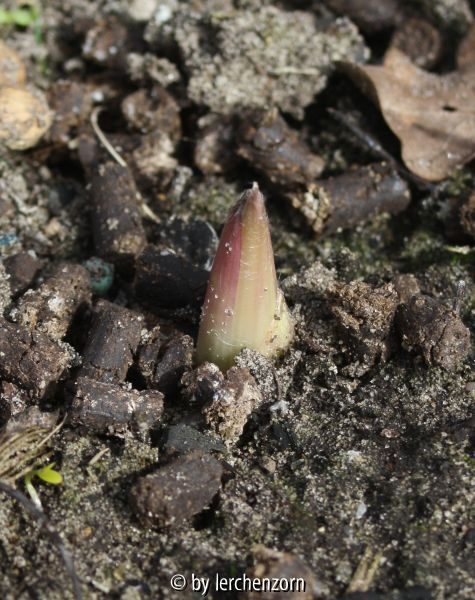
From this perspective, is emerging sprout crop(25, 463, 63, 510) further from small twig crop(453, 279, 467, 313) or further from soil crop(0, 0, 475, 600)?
small twig crop(453, 279, 467, 313)

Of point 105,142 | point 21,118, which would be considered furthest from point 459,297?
point 21,118

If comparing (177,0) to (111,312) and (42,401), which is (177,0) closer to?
(111,312)

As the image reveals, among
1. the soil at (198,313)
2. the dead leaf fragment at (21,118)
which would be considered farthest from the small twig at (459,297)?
the dead leaf fragment at (21,118)

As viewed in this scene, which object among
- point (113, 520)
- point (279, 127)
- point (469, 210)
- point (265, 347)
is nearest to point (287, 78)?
point (279, 127)
